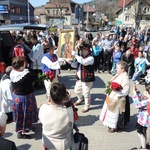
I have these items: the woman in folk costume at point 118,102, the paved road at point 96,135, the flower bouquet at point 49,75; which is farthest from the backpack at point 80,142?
the flower bouquet at point 49,75

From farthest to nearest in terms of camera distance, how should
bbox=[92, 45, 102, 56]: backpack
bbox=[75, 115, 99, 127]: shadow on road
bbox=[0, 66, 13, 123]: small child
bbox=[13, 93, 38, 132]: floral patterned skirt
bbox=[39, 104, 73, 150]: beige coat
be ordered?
1. bbox=[92, 45, 102, 56]: backpack
2. bbox=[75, 115, 99, 127]: shadow on road
3. bbox=[0, 66, 13, 123]: small child
4. bbox=[13, 93, 38, 132]: floral patterned skirt
5. bbox=[39, 104, 73, 150]: beige coat

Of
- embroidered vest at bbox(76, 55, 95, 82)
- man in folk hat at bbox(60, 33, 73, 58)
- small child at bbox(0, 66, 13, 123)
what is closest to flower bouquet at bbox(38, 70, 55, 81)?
man in folk hat at bbox(60, 33, 73, 58)

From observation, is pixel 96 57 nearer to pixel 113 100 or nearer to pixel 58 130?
pixel 113 100

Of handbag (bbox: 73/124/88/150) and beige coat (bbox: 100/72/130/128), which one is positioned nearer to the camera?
handbag (bbox: 73/124/88/150)

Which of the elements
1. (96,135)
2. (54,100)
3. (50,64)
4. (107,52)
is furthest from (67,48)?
(107,52)

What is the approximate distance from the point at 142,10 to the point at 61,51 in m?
66.4

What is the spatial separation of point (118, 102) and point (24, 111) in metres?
2.00

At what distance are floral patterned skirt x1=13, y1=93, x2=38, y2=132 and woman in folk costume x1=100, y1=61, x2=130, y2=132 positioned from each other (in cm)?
162

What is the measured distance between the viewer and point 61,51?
5.86 metres

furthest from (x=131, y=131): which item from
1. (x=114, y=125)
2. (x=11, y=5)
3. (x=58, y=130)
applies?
(x=11, y=5)

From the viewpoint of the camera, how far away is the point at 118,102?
4.75 meters

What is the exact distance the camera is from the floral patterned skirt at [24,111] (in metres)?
4.29

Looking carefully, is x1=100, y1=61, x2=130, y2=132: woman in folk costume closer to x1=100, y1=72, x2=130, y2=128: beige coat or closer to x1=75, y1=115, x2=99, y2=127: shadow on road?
x1=100, y1=72, x2=130, y2=128: beige coat

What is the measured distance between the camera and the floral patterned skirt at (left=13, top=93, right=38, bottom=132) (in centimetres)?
429
